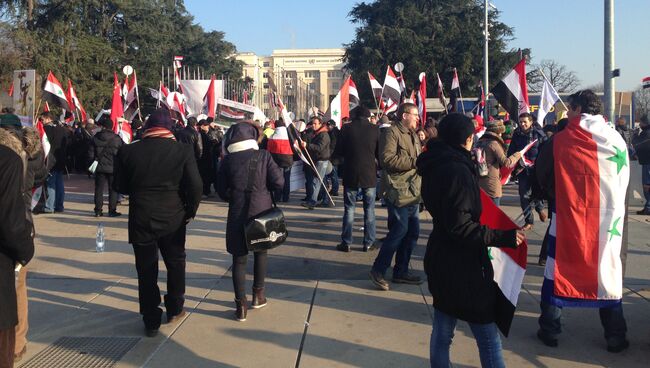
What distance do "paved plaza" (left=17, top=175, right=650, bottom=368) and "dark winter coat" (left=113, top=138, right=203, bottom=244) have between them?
919 mm

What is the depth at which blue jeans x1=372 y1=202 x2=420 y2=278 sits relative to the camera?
6020 millimetres

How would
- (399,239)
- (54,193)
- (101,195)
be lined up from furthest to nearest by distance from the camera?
(54,193)
(101,195)
(399,239)

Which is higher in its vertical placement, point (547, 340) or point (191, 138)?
point (191, 138)

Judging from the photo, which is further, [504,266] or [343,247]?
[343,247]

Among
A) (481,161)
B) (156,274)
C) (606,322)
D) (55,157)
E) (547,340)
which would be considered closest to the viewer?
(606,322)

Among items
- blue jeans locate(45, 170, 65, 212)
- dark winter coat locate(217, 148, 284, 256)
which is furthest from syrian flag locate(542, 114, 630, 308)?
blue jeans locate(45, 170, 65, 212)

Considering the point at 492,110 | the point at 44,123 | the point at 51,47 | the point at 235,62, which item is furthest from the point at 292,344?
the point at 235,62

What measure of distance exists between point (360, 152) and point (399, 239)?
2034mm

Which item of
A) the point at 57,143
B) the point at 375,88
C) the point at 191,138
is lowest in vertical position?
the point at 57,143

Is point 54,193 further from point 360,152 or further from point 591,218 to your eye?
point 591,218

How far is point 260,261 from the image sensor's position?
18.1 feet

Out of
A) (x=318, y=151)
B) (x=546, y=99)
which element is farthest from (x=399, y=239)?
(x=546, y=99)

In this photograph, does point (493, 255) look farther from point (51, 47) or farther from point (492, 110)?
point (51, 47)

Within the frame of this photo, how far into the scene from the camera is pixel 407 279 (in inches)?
250
